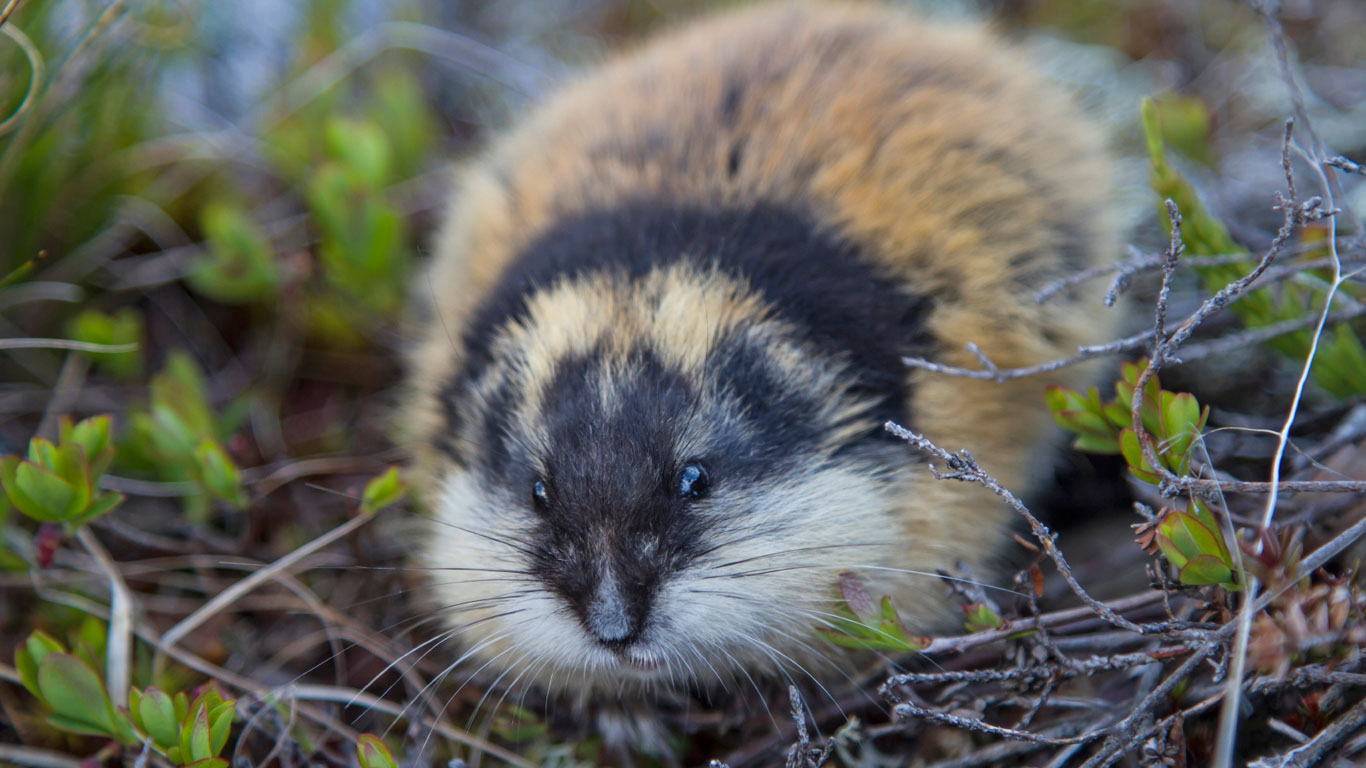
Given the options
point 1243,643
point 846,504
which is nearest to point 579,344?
point 846,504

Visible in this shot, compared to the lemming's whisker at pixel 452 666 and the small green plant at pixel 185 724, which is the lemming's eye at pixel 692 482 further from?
the small green plant at pixel 185 724

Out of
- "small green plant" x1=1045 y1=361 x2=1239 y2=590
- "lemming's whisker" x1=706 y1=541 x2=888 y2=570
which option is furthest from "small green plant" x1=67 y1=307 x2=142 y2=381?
"small green plant" x1=1045 y1=361 x2=1239 y2=590

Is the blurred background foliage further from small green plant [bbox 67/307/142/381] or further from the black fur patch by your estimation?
the black fur patch

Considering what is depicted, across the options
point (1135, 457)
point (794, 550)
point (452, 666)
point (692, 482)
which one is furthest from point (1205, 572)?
point (452, 666)

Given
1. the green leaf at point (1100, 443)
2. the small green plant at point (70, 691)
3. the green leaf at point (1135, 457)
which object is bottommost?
the small green plant at point (70, 691)

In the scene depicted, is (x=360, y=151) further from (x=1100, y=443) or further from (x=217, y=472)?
(x=1100, y=443)

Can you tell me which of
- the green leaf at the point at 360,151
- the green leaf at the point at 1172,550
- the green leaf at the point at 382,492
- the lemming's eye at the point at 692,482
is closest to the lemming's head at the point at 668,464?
the lemming's eye at the point at 692,482

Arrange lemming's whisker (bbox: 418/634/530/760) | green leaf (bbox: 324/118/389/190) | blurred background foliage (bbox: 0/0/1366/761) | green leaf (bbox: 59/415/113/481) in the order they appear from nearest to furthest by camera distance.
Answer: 1. green leaf (bbox: 59/415/113/481)
2. lemming's whisker (bbox: 418/634/530/760)
3. blurred background foliage (bbox: 0/0/1366/761)
4. green leaf (bbox: 324/118/389/190)
